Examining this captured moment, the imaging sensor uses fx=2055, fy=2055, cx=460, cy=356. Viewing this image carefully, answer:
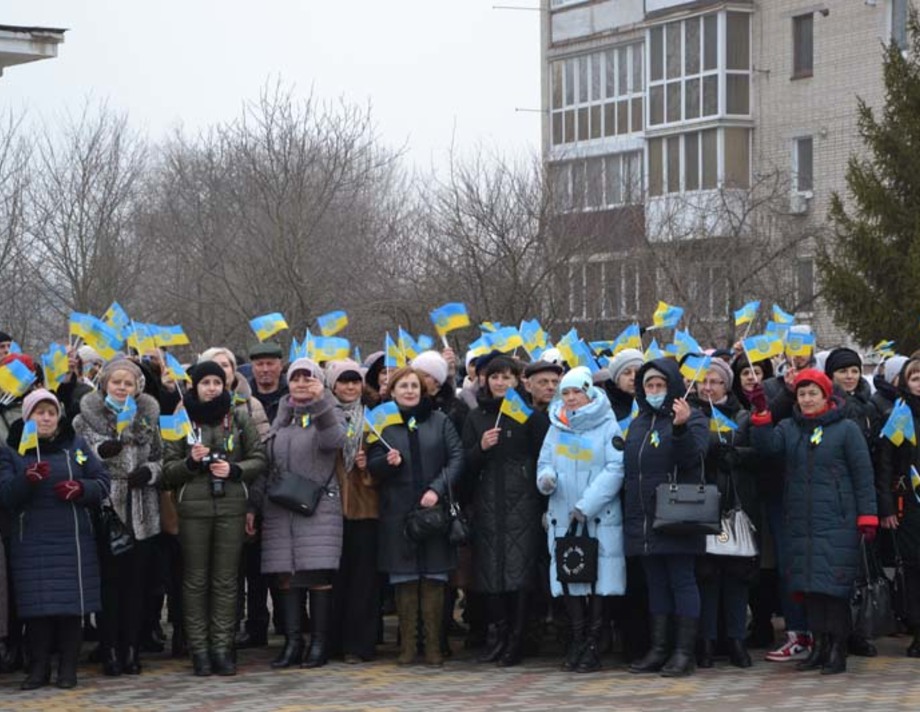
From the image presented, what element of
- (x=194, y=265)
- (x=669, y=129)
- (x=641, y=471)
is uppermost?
(x=669, y=129)

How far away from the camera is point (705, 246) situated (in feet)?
120

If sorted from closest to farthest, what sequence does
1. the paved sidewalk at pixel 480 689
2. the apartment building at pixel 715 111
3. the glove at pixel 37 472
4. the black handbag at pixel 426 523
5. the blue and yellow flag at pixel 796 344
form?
the paved sidewalk at pixel 480 689 → the glove at pixel 37 472 → the black handbag at pixel 426 523 → the blue and yellow flag at pixel 796 344 → the apartment building at pixel 715 111

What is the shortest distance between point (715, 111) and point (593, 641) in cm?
3747

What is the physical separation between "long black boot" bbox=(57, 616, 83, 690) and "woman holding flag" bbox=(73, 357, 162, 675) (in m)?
0.32

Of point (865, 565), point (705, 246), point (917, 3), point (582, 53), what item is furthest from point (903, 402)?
point (582, 53)

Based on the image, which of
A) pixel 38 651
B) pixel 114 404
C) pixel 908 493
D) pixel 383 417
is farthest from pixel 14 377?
pixel 908 493

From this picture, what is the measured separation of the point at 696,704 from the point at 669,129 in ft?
126

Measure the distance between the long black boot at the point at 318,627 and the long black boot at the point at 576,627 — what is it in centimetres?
155

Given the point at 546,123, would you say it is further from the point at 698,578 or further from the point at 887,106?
the point at 698,578

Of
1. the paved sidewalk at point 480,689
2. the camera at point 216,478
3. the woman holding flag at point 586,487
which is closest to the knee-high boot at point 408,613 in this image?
the paved sidewalk at point 480,689

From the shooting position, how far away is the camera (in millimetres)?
12641

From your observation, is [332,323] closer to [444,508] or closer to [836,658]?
[444,508]

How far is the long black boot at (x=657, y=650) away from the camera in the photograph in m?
12.6

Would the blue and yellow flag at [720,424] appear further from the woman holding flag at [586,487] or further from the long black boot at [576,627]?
the long black boot at [576,627]
